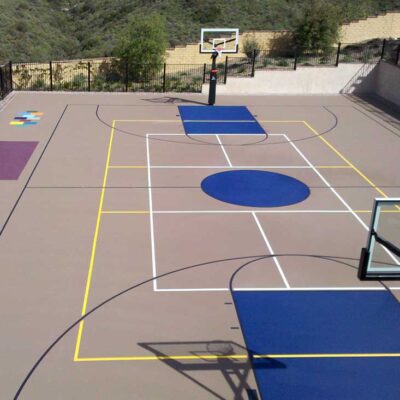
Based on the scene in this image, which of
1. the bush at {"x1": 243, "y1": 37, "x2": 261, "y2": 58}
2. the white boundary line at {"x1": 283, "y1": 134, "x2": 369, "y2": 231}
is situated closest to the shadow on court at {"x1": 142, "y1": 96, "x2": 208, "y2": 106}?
the white boundary line at {"x1": 283, "y1": 134, "x2": 369, "y2": 231}

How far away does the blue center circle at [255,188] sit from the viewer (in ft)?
46.9

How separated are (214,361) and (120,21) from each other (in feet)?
133

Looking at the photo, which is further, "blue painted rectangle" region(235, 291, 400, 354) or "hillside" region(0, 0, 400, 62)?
"hillside" region(0, 0, 400, 62)

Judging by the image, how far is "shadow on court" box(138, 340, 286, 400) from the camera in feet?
26.9

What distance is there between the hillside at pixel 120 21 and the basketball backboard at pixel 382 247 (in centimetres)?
3054

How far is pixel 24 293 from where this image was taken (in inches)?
402

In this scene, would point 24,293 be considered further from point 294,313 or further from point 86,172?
point 86,172

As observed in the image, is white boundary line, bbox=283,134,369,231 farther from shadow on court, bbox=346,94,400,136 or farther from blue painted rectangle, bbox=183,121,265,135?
shadow on court, bbox=346,94,400,136

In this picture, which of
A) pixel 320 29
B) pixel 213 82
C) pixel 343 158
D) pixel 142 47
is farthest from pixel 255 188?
pixel 320 29

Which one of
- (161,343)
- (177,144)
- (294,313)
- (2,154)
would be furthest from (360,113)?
(161,343)

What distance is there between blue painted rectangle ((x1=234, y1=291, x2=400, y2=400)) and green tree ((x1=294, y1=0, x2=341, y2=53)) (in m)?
24.5

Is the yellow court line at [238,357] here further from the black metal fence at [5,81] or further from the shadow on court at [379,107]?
the black metal fence at [5,81]

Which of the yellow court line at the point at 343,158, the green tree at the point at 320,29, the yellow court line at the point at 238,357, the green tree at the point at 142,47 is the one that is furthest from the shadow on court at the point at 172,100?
the yellow court line at the point at 238,357

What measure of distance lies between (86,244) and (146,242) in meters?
1.17
